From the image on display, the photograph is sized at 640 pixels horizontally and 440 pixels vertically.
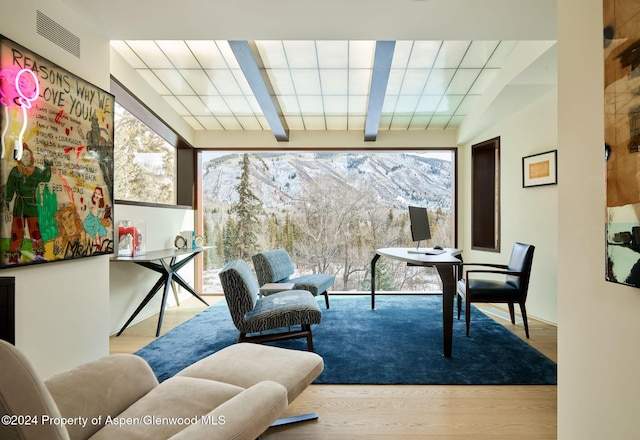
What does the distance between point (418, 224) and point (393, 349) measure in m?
1.70

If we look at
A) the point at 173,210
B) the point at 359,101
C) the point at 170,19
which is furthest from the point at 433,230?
the point at 170,19

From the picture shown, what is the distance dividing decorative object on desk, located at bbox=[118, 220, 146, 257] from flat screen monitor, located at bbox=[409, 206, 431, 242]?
2.98 m

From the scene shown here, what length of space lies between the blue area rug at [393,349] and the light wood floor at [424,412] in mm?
104

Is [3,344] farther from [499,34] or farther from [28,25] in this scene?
[499,34]

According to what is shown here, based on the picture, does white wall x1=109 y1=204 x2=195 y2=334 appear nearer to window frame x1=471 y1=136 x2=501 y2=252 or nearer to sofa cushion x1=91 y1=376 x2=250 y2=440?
sofa cushion x1=91 y1=376 x2=250 y2=440

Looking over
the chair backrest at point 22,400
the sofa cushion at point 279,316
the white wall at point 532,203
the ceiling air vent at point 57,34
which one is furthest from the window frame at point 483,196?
the chair backrest at point 22,400

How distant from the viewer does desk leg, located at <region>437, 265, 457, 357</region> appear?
266 cm

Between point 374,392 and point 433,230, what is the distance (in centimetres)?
359

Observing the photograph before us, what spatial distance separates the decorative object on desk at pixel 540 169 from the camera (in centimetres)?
348

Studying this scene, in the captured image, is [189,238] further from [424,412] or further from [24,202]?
[424,412]

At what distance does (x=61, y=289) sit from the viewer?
2053 mm

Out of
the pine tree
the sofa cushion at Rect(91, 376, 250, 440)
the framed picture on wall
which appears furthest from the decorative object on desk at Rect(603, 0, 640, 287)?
the pine tree

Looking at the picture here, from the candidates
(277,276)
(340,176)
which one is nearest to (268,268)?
(277,276)

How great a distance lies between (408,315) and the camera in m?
3.91
